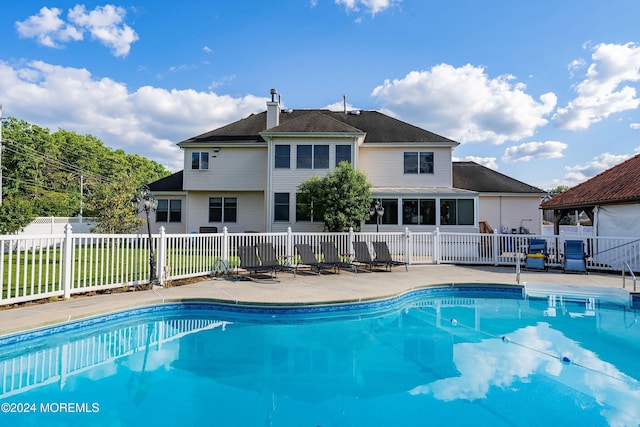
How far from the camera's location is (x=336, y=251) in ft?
34.2

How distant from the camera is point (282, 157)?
16.3 meters

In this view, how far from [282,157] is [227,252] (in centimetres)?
780

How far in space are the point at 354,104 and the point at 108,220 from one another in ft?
51.2

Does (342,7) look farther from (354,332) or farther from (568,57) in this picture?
(354,332)

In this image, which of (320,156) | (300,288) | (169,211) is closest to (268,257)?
(300,288)

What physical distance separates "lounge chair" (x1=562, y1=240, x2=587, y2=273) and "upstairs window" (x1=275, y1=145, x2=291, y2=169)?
38.4 ft

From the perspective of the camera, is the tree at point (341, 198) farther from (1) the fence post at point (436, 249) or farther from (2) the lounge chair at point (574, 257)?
(2) the lounge chair at point (574, 257)

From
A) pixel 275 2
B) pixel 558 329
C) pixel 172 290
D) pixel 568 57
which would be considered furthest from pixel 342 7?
pixel 558 329

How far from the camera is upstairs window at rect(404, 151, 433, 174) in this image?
16969 millimetres

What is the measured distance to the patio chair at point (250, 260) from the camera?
29.5 feet

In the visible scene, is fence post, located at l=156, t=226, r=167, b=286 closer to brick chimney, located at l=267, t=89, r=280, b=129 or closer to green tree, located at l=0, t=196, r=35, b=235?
green tree, located at l=0, t=196, r=35, b=235

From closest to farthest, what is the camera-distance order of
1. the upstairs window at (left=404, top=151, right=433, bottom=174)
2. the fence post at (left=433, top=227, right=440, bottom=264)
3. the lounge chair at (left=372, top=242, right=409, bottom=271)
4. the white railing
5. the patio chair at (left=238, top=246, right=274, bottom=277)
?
the white railing, the patio chair at (left=238, top=246, right=274, bottom=277), the lounge chair at (left=372, top=242, right=409, bottom=271), the fence post at (left=433, top=227, right=440, bottom=264), the upstairs window at (left=404, top=151, right=433, bottom=174)

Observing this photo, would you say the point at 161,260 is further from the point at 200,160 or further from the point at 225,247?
the point at 200,160

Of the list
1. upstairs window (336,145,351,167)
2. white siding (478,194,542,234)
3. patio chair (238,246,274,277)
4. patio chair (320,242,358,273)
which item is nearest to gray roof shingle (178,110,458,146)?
upstairs window (336,145,351,167)
